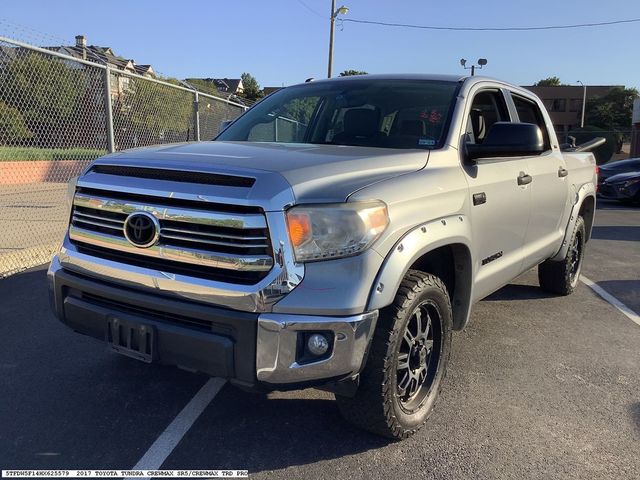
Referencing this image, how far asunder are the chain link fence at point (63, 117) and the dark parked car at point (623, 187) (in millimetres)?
11778

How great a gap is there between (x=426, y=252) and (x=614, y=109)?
81.0m

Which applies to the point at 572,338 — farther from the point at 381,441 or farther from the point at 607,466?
the point at 381,441

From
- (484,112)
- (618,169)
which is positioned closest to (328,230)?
(484,112)

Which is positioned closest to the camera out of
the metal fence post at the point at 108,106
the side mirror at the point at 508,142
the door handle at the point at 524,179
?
the side mirror at the point at 508,142

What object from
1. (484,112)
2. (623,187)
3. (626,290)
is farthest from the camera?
(623,187)

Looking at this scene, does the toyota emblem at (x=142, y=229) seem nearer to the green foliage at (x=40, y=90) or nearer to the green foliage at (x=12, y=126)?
the green foliage at (x=40, y=90)

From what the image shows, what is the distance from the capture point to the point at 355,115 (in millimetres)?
3785

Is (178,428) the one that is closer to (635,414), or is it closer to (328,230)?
(328,230)

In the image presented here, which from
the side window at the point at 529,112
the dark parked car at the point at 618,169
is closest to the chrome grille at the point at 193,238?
the side window at the point at 529,112

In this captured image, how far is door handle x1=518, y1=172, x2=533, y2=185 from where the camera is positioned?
3.93 meters

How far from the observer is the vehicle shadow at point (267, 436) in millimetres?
2703

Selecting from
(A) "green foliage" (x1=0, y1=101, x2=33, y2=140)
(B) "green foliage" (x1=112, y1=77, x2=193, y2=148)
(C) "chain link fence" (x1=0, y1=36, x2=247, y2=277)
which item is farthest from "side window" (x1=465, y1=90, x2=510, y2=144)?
(A) "green foliage" (x1=0, y1=101, x2=33, y2=140)

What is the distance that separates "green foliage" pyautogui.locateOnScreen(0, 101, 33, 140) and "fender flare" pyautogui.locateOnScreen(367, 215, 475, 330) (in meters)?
6.84

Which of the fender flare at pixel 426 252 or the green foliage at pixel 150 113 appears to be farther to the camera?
the green foliage at pixel 150 113
